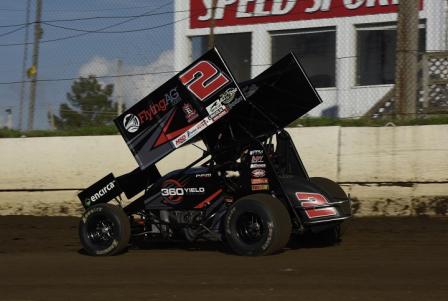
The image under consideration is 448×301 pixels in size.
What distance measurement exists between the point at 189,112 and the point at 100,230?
1.72 meters

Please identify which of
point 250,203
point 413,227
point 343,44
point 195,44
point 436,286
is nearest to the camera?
point 436,286

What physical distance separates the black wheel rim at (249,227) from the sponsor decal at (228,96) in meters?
1.17

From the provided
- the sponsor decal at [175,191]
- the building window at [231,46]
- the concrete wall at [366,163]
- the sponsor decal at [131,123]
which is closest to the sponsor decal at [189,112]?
the sponsor decal at [131,123]

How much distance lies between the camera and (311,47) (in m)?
20.9

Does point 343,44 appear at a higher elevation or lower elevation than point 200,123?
higher

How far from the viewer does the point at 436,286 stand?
6.11 meters

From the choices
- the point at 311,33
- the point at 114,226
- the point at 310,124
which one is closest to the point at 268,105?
the point at 114,226

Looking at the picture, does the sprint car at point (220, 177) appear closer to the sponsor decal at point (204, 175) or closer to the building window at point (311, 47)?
the sponsor decal at point (204, 175)

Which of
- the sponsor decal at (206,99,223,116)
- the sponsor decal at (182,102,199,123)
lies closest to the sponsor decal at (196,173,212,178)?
the sponsor decal at (182,102,199,123)

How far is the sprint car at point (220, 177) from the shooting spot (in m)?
8.16

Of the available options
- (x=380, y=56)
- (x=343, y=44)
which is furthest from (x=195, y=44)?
(x=380, y=56)

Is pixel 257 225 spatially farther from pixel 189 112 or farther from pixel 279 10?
pixel 279 10

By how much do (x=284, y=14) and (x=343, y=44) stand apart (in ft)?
6.21

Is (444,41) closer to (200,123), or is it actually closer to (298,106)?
(298,106)
